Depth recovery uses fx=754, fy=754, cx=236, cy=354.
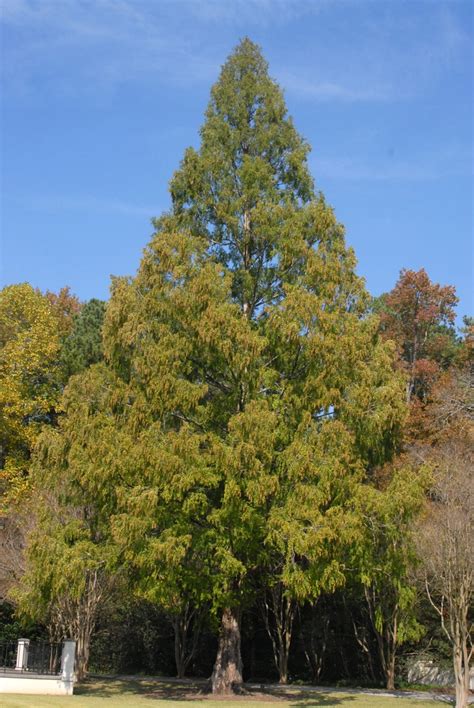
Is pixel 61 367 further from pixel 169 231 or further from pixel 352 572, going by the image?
pixel 352 572

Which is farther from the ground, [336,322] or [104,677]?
[336,322]

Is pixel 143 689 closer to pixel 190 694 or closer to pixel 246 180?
pixel 190 694

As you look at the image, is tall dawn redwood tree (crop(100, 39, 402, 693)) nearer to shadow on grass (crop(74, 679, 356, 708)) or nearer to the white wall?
shadow on grass (crop(74, 679, 356, 708))

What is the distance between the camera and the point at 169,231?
62.0 feet

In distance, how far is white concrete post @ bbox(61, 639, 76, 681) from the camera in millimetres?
17016

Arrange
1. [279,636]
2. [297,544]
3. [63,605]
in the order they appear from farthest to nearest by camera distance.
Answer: [279,636] < [63,605] < [297,544]

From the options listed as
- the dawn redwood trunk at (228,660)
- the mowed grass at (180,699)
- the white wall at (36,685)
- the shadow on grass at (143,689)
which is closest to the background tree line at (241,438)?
the dawn redwood trunk at (228,660)

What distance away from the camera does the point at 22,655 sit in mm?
17547

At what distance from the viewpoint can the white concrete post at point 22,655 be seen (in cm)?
1741

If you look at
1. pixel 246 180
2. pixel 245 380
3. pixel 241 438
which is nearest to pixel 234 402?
pixel 245 380

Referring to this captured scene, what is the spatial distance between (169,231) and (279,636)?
40.8ft

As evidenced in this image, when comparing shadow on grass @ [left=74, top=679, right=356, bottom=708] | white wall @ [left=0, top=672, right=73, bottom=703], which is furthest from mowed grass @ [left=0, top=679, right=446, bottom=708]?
white wall @ [left=0, top=672, right=73, bottom=703]

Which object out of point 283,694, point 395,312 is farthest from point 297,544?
point 395,312

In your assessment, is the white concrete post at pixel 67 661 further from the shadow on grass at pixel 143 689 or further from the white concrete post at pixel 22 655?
the white concrete post at pixel 22 655
